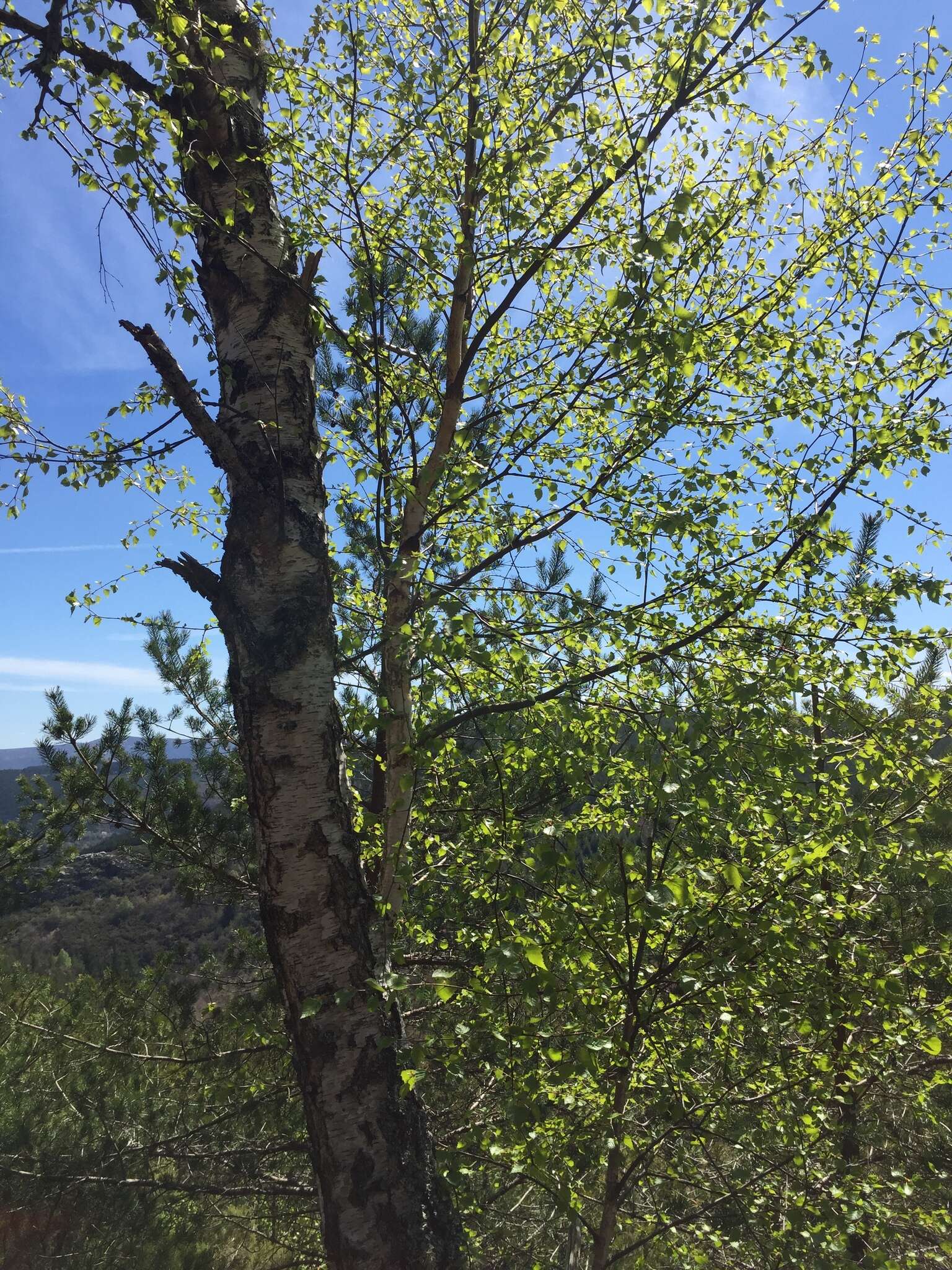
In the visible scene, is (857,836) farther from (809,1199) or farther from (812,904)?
(809,1199)

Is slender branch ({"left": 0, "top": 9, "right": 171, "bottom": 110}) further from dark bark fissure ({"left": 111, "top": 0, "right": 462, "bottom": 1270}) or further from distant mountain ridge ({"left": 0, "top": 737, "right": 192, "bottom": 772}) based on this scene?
distant mountain ridge ({"left": 0, "top": 737, "right": 192, "bottom": 772})

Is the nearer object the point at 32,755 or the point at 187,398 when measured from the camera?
the point at 187,398

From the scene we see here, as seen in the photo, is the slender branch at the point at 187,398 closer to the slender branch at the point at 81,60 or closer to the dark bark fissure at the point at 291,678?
the dark bark fissure at the point at 291,678

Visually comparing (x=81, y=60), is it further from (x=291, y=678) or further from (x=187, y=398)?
(x=291, y=678)

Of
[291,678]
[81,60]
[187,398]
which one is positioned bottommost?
[291,678]

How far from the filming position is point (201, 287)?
9.60ft

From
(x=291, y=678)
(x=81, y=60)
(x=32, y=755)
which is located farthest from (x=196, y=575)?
(x=32, y=755)

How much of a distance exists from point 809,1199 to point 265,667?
127 inches

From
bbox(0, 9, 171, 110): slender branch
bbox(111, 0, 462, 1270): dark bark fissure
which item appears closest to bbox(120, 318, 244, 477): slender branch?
bbox(111, 0, 462, 1270): dark bark fissure

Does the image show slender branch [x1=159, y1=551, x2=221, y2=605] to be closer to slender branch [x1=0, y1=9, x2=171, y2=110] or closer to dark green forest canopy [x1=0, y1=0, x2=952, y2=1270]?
dark green forest canopy [x1=0, y1=0, x2=952, y2=1270]

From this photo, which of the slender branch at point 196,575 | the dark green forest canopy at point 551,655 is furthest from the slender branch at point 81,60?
the slender branch at point 196,575

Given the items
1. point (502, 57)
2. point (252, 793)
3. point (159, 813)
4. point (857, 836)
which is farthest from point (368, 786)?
point (502, 57)

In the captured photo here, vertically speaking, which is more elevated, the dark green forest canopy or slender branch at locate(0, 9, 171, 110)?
slender branch at locate(0, 9, 171, 110)

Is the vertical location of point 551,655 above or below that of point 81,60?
below
